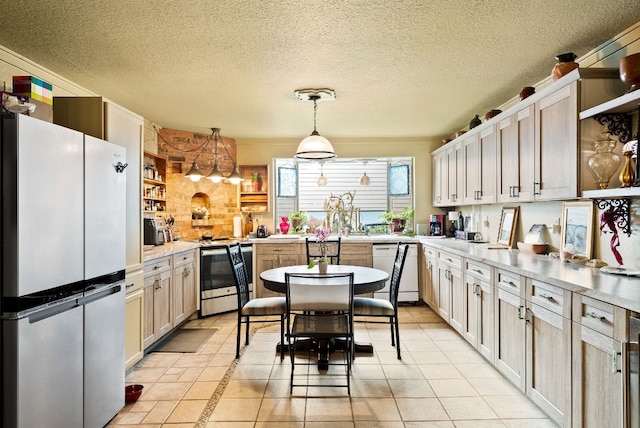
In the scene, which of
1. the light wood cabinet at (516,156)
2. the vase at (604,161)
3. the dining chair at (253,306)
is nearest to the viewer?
the vase at (604,161)

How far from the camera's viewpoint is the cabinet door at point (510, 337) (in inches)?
101

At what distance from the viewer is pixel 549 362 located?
225 cm

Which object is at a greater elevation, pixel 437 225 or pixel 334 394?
pixel 437 225

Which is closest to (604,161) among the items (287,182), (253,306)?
(253,306)

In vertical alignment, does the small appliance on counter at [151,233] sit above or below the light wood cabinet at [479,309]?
above

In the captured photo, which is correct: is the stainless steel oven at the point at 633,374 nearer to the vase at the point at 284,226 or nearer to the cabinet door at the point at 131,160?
the cabinet door at the point at 131,160

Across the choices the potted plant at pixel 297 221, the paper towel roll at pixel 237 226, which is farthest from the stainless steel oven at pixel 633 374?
the paper towel roll at pixel 237 226

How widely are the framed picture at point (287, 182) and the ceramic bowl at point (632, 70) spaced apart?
4.62 meters

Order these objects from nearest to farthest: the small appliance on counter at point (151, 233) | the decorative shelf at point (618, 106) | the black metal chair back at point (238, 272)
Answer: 1. the decorative shelf at point (618, 106)
2. the black metal chair back at point (238, 272)
3. the small appliance on counter at point (151, 233)

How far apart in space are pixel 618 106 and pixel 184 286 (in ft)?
13.8

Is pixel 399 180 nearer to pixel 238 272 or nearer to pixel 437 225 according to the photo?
pixel 437 225

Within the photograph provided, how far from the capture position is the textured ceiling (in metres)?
2.22

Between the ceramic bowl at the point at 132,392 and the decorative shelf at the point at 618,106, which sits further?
the ceramic bowl at the point at 132,392

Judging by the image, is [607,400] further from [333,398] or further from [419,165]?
[419,165]
